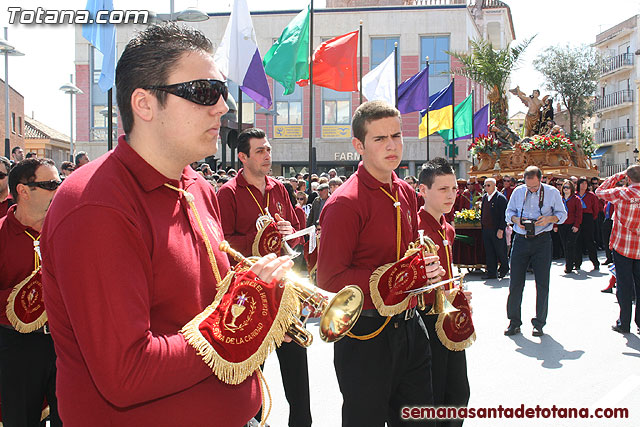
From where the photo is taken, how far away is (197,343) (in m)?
1.67

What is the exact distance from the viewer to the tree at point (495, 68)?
90.4 ft

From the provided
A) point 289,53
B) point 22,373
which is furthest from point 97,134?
point 22,373

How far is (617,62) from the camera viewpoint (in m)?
56.0

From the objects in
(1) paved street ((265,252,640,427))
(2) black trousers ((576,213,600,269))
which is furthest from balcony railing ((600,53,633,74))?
(1) paved street ((265,252,640,427))

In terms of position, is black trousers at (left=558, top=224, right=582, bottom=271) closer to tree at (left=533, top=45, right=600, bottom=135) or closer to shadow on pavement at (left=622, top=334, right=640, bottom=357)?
shadow on pavement at (left=622, top=334, right=640, bottom=357)

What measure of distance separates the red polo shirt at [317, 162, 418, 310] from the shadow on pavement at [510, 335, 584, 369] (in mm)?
4126

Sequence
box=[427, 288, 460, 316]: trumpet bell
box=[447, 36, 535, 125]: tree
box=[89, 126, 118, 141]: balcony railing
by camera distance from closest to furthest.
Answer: box=[427, 288, 460, 316]: trumpet bell
box=[447, 36, 535, 125]: tree
box=[89, 126, 118, 141]: balcony railing

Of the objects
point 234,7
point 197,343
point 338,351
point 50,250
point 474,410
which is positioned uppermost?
point 234,7

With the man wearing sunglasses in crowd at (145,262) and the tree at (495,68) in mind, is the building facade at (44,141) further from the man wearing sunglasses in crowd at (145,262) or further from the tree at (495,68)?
the man wearing sunglasses in crowd at (145,262)

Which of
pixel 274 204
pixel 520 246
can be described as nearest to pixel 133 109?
pixel 274 204

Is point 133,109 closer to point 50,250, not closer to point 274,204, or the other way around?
point 50,250

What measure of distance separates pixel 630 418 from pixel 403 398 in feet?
9.01

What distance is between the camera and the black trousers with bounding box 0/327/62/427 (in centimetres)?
380

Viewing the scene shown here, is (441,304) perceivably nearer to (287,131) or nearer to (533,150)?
(533,150)
